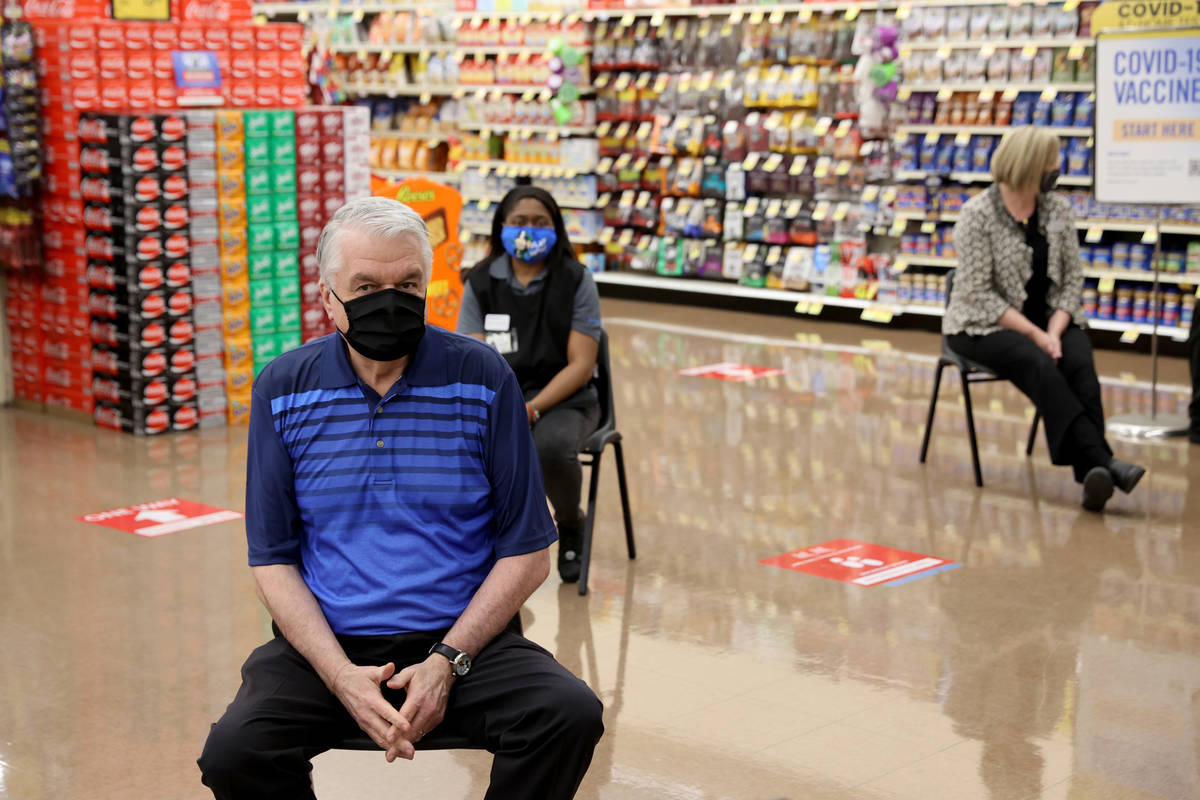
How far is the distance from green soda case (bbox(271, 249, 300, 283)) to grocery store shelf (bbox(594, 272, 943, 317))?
4311 millimetres

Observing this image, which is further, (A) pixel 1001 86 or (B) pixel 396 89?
(B) pixel 396 89

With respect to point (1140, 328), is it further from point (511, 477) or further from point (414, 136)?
point (511, 477)

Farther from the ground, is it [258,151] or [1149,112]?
[1149,112]

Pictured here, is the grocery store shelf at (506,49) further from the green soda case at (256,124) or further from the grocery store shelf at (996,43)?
the green soda case at (256,124)

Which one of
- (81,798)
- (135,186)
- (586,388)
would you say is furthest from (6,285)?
(81,798)

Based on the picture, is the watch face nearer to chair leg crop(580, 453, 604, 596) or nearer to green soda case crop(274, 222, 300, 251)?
chair leg crop(580, 453, 604, 596)

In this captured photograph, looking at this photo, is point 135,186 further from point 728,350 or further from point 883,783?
point 883,783

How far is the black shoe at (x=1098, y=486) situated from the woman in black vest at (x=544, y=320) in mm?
1957

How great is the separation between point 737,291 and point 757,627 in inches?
268

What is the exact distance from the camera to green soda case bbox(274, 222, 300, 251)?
7246 millimetres

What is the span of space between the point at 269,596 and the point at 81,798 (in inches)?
40.5

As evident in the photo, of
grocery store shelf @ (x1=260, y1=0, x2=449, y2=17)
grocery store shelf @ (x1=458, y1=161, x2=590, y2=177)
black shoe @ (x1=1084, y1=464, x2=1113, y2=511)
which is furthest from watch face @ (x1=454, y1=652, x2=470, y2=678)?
grocery store shelf @ (x1=260, y1=0, x2=449, y2=17)

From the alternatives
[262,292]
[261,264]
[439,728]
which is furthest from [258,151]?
[439,728]

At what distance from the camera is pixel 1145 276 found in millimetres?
9016
